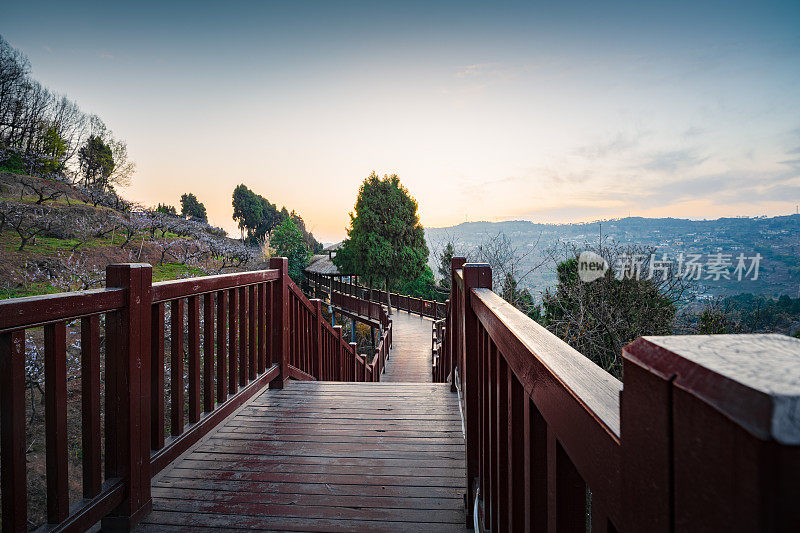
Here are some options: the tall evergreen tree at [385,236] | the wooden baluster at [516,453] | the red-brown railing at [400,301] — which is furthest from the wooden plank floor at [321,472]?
the tall evergreen tree at [385,236]

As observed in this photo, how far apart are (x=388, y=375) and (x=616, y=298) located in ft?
23.8

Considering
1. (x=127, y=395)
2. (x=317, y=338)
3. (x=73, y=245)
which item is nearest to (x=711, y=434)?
(x=127, y=395)

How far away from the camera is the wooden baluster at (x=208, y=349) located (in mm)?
2363

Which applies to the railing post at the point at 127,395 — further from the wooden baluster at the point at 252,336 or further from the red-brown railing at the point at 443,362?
the red-brown railing at the point at 443,362

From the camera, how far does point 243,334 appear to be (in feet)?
9.43

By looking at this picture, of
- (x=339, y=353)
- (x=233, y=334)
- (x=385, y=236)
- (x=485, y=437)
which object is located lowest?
(x=339, y=353)

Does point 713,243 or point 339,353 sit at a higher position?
point 713,243

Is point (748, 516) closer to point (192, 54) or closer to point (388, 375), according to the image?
point (388, 375)

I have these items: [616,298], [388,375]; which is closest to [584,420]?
[616,298]

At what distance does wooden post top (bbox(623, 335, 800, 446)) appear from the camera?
0.62ft

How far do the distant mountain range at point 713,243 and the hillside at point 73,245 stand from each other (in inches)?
451

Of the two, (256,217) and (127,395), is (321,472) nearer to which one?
(127,395)

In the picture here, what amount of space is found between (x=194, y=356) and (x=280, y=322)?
1184mm

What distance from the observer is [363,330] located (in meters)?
21.8
